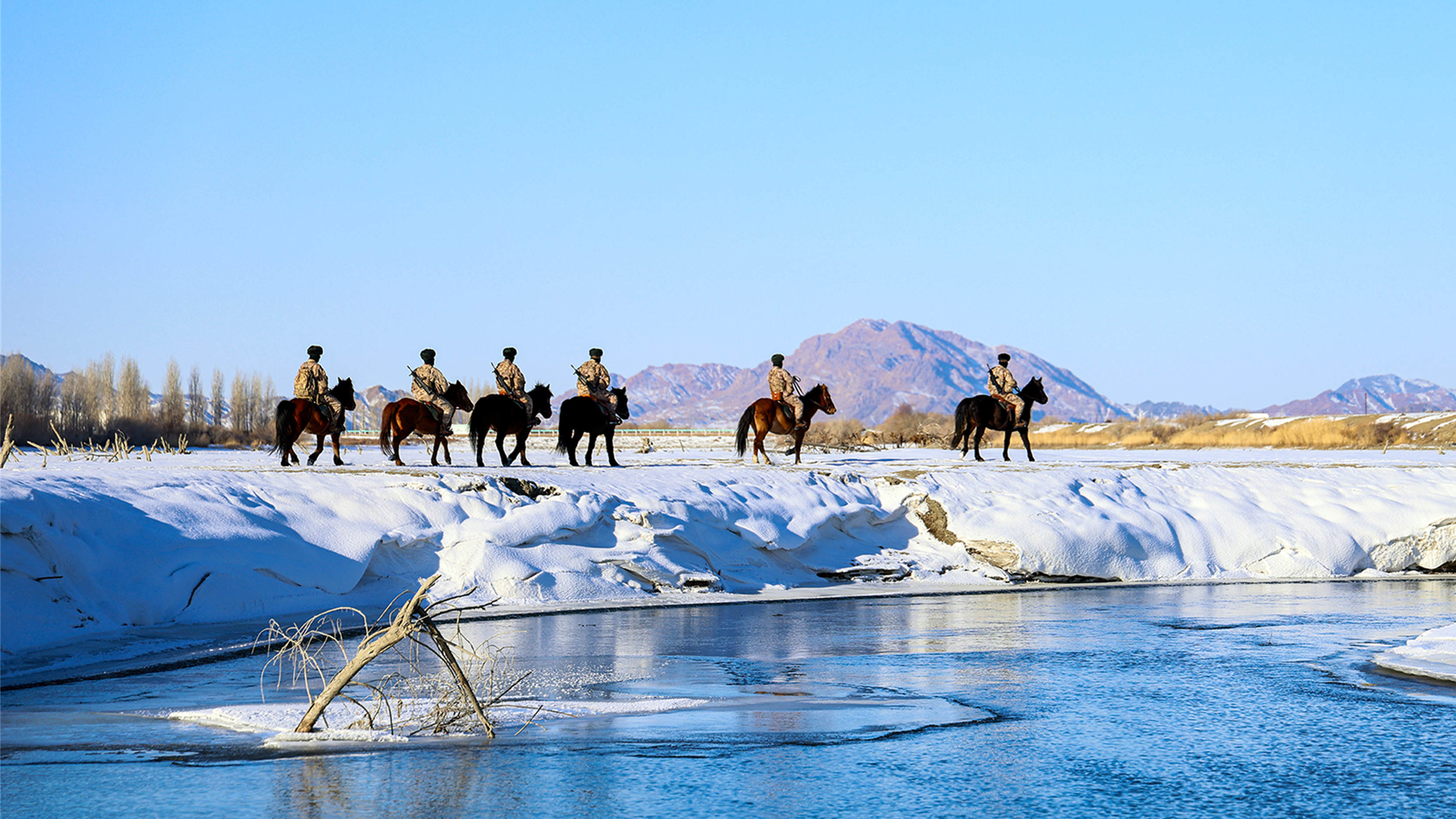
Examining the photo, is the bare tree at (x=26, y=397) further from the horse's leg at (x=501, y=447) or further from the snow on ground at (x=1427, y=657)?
the snow on ground at (x=1427, y=657)

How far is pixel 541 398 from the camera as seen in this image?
23969mm

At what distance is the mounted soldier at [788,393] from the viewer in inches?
1040

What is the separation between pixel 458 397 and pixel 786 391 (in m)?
6.79

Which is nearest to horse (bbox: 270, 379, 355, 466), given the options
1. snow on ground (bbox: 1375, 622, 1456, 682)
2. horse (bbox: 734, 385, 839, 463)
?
horse (bbox: 734, 385, 839, 463)

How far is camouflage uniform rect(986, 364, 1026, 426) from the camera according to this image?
91.9 feet

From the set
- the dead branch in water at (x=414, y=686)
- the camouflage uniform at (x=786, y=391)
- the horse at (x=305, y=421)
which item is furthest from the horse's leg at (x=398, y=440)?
the dead branch in water at (x=414, y=686)

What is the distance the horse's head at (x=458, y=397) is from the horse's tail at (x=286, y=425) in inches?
111

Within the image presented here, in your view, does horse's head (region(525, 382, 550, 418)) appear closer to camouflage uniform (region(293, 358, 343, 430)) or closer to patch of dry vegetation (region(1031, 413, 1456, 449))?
camouflage uniform (region(293, 358, 343, 430))

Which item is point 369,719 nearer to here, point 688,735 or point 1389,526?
point 688,735

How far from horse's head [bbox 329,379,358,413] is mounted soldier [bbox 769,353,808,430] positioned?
819cm

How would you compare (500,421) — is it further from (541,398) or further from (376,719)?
(376,719)

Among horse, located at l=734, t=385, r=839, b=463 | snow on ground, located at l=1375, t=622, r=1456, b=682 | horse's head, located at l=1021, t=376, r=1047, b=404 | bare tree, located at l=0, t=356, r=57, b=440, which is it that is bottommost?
snow on ground, located at l=1375, t=622, r=1456, b=682

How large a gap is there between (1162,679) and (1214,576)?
10856 mm

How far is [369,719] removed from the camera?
24.3 feet
